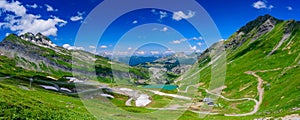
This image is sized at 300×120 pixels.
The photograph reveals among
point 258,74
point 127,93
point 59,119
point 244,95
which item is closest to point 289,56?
point 258,74

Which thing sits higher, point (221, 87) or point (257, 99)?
point (221, 87)

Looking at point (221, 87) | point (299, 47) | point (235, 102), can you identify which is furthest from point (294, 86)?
point (299, 47)

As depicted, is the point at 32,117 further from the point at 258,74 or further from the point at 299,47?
the point at 299,47

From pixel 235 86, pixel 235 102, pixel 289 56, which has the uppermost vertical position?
pixel 289 56

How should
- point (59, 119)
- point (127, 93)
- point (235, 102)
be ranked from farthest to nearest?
1. point (127, 93)
2. point (235, 102)
3. point (59, 119)

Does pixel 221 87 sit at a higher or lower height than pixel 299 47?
lower

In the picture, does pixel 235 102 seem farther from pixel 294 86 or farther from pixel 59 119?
pixel 59 119

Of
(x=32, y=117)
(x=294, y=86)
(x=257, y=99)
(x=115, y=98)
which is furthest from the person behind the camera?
(x=115, y=98)

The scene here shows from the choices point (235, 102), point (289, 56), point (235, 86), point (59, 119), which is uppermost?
point (289, 56)

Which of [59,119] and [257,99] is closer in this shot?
[59,119]
